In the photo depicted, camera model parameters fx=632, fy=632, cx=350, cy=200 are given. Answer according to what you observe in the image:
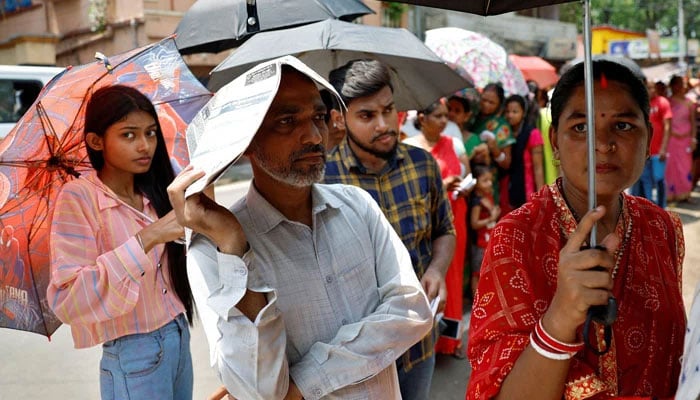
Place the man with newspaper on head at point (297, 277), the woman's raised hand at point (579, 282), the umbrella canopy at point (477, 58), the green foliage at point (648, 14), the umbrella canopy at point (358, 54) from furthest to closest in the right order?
the green foliage at point (648, 14), the umbrella canopy at point (477, 58), the umbrella canopy at point (358, 54), the man with newspaper on head at point (297, 277), the woman's raised hand at point (579, 282)

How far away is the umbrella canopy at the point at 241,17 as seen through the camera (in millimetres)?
3301

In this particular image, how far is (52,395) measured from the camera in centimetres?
429

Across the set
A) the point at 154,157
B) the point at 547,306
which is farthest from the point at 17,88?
the point at 547,306

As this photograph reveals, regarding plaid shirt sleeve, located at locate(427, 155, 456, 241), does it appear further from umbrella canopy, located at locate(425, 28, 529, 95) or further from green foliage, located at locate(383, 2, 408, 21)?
green foliage, located at locate(383, 2, 408, 21)

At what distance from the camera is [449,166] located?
4336 millimetres

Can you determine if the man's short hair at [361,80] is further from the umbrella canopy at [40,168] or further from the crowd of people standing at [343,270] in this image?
the umbrella canopy at [40,168]

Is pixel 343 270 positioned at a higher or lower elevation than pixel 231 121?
lower

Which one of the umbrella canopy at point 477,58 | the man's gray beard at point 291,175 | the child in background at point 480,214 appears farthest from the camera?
the umbrella canopy at point 477,58

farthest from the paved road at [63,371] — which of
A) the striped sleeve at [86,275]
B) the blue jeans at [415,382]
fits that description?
the striped sleeve at [86,275]

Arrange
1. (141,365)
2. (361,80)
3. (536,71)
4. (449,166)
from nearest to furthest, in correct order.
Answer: (141,365), (361,80), (449,166), (536,71)

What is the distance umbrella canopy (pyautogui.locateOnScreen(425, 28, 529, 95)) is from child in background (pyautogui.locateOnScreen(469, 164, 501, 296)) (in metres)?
1.30

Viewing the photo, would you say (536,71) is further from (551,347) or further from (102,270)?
(551,347)

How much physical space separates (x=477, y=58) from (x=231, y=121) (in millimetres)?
5508

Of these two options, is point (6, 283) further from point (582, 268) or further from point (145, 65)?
point (582, 268)
